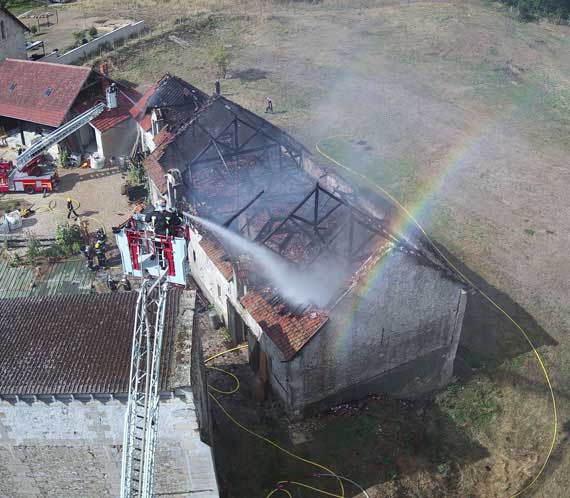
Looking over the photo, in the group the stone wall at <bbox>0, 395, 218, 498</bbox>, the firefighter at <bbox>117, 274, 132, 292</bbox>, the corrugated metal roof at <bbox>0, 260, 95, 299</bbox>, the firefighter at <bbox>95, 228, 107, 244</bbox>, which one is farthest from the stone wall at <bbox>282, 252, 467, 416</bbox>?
the firefighter at <bbox>95, 228, 107, 244</bbox>

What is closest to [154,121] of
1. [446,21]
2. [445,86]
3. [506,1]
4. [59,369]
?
[59,369]

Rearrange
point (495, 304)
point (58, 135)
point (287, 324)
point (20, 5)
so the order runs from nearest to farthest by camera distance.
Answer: point (287, 324) → point (495, 304) → point (58, 135) → point (20, 5)

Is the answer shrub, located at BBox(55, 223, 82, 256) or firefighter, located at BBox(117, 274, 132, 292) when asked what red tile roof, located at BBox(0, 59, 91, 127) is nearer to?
shrub, located at BBox(55, 223, 82, 256)

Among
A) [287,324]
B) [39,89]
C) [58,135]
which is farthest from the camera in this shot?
[39,89]

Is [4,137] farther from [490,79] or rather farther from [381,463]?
[490,79]

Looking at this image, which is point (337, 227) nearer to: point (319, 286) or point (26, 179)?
point (319, 286)

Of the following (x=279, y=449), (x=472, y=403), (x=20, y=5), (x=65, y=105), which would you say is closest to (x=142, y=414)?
(x=279, y=449)

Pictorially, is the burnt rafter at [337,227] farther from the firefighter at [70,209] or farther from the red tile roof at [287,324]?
the firefighter at [70,209]
